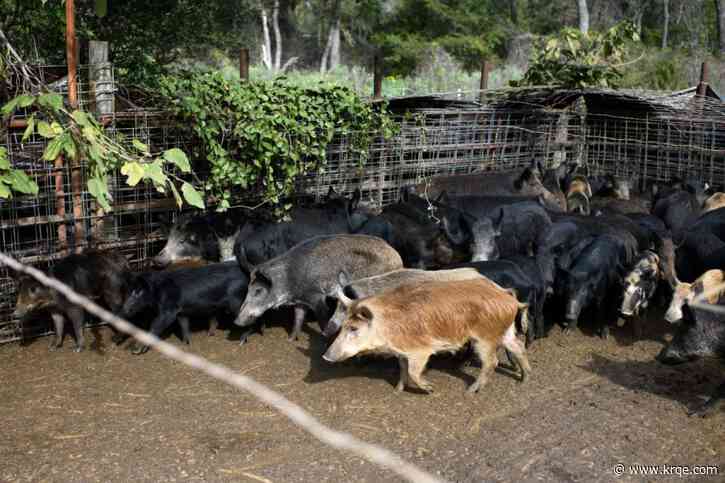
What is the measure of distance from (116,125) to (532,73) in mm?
7784

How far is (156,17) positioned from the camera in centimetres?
1369

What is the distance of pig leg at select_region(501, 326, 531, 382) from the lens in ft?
20.7

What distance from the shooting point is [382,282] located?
22.4ft

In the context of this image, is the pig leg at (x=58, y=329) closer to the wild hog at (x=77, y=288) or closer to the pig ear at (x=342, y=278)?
the wild hog at (x=77, y=288)

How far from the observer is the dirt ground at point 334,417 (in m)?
4.93

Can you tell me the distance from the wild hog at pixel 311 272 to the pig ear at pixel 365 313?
1.48m

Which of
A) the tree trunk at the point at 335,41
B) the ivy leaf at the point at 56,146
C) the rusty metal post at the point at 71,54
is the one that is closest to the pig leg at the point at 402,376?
the ivy leaf at the point at 56,146

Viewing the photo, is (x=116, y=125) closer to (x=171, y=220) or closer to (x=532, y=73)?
(x=171, y=220)

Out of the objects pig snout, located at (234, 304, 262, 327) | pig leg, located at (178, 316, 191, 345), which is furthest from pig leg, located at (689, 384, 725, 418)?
pig leg, located at (178, 316, 191, 345)

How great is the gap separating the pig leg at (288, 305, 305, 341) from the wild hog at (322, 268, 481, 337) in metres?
0.72

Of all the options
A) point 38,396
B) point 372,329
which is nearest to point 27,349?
point 38,396

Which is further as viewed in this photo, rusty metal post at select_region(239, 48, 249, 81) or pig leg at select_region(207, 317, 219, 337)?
rusty metal post at select_region(239, 48, 249, 81)

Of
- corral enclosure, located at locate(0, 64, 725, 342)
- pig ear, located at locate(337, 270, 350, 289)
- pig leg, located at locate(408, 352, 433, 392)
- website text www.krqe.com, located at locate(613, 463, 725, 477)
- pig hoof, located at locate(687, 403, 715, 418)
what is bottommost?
website text www.krqe.com, located at locate(613, 463, 725, 477)

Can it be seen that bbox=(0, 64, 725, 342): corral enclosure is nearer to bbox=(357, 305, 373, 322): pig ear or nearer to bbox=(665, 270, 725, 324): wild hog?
bbox=(357, 305, 373, 322): pig ear
